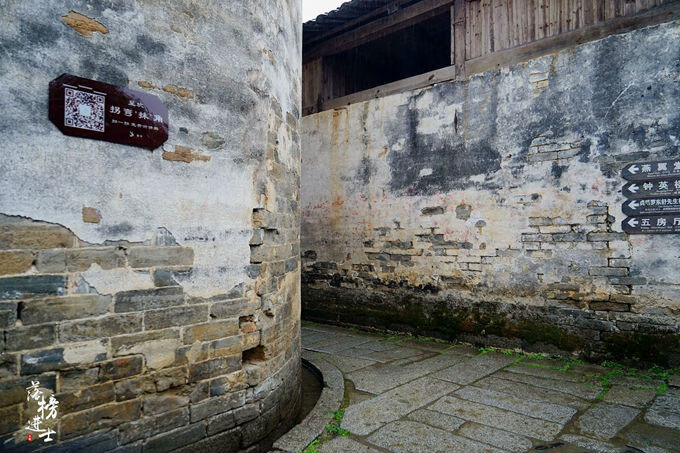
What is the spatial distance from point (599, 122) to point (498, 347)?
2.66 metres

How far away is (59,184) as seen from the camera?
2080mm

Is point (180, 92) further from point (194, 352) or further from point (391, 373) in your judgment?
point (391, 373)

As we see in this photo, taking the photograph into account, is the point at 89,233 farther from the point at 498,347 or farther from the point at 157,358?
the point at 498,347

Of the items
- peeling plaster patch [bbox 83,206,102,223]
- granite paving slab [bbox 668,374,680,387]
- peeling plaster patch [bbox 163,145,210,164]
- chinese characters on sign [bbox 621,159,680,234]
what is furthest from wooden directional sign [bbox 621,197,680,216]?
peeling plaster patch [bbox 83,206,102,223]

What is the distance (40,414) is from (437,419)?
97.0 inches

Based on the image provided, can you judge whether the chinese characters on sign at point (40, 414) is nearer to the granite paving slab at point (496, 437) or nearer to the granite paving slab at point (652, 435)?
the granite paving slab at point (496, 437)

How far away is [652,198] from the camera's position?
3.96m

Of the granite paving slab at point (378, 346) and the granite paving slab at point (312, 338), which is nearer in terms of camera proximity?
the granite paving slab at point (378, 346)

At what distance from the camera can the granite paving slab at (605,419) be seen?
2875 millimetres

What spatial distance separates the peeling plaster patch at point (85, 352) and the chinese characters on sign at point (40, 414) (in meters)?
0.17

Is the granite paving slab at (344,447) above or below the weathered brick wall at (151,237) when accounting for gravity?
below

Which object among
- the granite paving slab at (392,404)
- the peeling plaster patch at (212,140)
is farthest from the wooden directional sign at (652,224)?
the peeling plaster patch at (212,140)

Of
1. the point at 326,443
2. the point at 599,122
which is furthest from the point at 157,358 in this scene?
the point at 599,122

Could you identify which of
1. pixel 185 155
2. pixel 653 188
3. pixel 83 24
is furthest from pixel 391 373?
pixel 83 24
